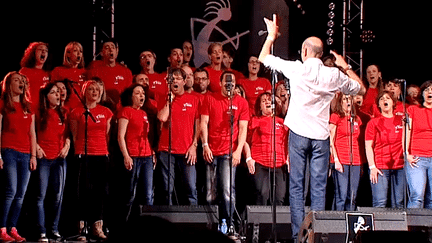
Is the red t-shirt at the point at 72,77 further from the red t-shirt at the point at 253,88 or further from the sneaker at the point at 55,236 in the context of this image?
the red t-shirt at the point at 253,88

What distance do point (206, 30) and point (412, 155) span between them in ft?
12.1

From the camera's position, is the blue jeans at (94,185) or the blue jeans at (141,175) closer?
the blue jeans at (94,185)

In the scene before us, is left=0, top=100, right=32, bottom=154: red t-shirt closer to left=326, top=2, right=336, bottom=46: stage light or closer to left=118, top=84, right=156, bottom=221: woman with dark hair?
left=118, top=84, right=156, bottom=221: woman with dark hair

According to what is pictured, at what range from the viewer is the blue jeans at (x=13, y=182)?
23.4ft

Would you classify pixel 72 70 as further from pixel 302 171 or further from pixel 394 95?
pixel 394 95

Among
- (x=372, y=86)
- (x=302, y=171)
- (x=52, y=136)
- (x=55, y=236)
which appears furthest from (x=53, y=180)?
(x=372, y=86)

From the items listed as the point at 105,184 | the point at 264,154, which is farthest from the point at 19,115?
the point at 264,154

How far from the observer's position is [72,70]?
8.27m

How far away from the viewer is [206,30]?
33.6 feet

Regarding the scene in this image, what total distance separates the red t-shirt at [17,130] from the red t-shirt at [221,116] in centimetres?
208

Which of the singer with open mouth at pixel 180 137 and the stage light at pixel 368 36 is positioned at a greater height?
the stage light at pixel 368 36

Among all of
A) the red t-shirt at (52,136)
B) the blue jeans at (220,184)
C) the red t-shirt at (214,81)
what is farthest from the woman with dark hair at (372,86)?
the red t-shirt at (52,136)

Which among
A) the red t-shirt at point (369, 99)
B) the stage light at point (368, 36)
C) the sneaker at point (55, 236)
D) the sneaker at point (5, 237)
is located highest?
the stage light at point (368, 36)

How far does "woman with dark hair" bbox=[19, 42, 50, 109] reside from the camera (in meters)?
7.98
